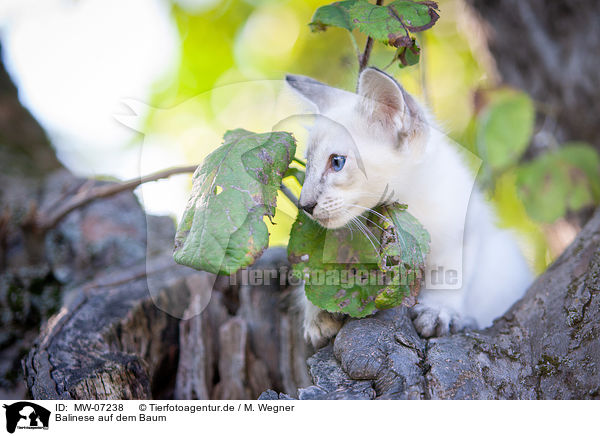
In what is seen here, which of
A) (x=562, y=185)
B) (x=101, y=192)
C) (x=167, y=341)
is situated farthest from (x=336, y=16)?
(x=562, y=185)

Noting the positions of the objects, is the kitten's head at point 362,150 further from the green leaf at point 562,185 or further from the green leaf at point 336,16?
the green leaf at point 562,185

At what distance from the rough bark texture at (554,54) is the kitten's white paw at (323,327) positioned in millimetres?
2121

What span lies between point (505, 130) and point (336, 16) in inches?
57.8

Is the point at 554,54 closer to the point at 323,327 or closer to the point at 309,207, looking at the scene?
the point at 309,207

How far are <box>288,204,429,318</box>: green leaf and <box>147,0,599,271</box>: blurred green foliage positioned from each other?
0.45 feet

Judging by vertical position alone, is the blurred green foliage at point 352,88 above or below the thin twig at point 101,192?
above

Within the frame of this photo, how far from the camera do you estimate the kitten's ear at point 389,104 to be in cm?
129

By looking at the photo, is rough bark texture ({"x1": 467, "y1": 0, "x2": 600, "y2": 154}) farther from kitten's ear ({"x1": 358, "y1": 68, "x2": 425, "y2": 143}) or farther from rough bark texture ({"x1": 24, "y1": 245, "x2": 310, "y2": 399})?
rough bark texture ({"x1": 24, "y1": 245, "x2": 310, "y2": 399})

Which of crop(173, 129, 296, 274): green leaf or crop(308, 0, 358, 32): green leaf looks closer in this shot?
crop(173, 129, 296, 274): green leaf

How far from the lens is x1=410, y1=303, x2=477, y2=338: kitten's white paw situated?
4.36 ft
